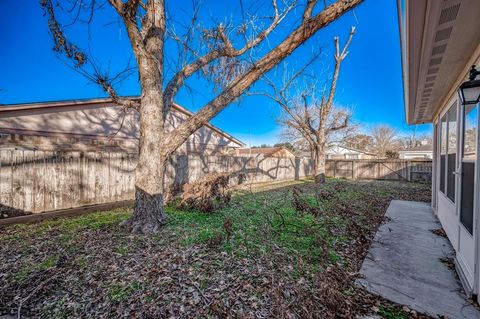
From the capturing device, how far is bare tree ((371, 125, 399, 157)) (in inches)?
1364

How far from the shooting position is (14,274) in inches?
92.3

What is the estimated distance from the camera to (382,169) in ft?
51.2

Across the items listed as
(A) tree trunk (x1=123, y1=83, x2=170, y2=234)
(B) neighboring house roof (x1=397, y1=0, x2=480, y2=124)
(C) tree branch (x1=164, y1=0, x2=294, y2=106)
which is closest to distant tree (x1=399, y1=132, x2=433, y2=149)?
(B) neighboring house roof (x1=397, y1=0, x2=480, y2=124)

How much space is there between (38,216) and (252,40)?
6035 millimetres

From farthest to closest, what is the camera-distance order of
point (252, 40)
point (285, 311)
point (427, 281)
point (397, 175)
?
point (397, 175) < point (252, 40) < point (427, 281) < point (285, 311)

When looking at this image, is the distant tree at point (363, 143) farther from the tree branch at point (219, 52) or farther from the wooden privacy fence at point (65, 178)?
the wooden privacy fence at point (65, 178)

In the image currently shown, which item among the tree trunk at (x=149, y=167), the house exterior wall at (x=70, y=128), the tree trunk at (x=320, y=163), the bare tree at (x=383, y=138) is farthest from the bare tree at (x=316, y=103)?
the bare tree at (x=383, y=138)

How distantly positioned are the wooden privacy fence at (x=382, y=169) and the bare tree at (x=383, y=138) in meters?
22.1

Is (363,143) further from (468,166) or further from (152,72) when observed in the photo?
(152,72)

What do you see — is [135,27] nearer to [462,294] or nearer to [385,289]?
[385,289]

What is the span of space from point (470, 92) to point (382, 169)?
15762 millimetres

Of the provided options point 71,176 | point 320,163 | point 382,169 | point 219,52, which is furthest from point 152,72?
point 382,169

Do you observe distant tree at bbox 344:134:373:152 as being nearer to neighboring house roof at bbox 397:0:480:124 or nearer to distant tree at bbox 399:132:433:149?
distant tree at bbox 399:132:433:149

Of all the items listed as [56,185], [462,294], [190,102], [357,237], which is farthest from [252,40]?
[56,185]
